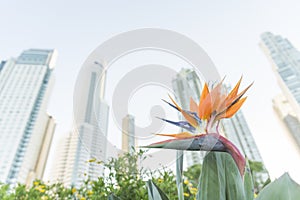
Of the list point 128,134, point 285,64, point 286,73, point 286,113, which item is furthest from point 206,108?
point 286,113

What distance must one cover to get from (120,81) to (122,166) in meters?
0.43

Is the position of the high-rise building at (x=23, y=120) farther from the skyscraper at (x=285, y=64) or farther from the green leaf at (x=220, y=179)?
the skyscraper at (x=285, y=64)

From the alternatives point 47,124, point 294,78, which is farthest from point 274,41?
point 47,124

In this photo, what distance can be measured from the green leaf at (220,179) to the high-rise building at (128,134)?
44 cm

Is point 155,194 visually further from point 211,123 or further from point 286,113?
point 286,113

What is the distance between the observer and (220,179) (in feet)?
1.23

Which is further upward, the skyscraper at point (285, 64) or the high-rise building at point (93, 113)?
the skyscraper at point (285, 64)

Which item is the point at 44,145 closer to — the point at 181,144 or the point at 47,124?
the point at 47,124

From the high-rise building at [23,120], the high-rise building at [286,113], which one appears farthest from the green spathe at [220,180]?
the high-rise building at [23,120]

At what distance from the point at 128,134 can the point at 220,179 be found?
1.61 feet

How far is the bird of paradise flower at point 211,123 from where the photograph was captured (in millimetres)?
346

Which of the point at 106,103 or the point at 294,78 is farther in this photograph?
the point at 294,78

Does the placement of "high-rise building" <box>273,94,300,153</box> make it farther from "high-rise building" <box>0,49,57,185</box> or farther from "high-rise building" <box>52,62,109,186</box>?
"high-rise building" <box>0,49,57,185</box>

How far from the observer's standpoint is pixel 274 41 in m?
26.6
